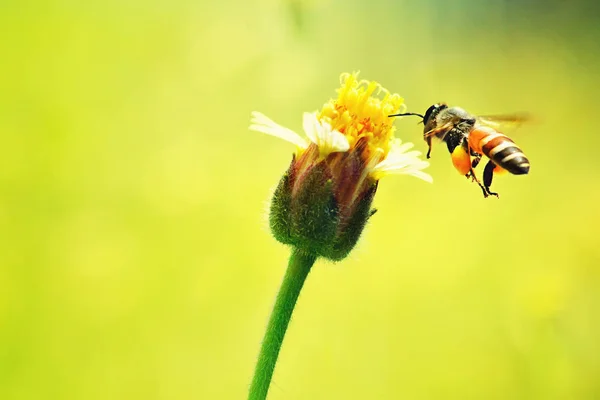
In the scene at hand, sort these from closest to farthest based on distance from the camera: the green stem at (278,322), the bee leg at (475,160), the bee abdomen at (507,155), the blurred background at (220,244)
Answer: the green stem at (278,322) < the bee abdomen at (507,155) < the bee leg at (475,160) < the blurred background at (220,244)

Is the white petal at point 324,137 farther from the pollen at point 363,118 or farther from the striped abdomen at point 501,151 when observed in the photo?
the striped abdomen at point 501,151

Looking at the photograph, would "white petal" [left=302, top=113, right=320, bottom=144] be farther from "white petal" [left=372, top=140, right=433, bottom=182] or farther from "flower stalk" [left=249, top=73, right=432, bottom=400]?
"white petal" [left=372, top=140, right=433, bottom=182]

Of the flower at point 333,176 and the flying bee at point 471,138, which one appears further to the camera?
the flying bee at point 471,138

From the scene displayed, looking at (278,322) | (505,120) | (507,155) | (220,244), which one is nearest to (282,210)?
(278,322)

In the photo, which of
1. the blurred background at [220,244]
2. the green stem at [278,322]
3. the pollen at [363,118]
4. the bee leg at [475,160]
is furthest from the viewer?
the blurred background at [220,244]

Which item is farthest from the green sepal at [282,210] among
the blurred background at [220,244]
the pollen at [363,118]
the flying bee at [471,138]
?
the blurred background at [220,244]

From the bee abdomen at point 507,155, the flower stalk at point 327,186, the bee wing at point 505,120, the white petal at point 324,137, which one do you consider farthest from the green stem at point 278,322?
the bee wing at point 505,120

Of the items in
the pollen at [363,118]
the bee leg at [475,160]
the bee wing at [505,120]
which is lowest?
the pollen at [363,118]

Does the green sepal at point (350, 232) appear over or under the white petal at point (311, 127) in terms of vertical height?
under
